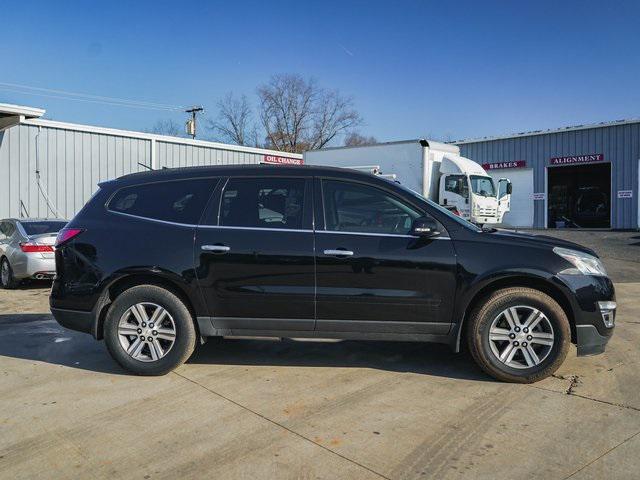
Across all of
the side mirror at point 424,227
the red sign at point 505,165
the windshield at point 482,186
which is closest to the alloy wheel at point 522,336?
the side mirror at point 424,227

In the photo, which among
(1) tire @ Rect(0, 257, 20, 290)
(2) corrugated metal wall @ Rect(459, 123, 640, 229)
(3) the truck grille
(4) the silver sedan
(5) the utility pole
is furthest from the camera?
(5) the utility pole

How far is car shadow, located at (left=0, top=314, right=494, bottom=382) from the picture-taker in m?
5.16

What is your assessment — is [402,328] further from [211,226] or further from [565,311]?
[211,226]

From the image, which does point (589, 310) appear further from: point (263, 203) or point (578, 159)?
point (578, 159)

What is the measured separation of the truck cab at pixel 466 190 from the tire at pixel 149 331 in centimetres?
1377

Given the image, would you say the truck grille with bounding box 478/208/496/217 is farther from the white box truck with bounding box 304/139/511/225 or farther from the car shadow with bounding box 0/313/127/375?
the car shadow with bounding box 0/313/127/375

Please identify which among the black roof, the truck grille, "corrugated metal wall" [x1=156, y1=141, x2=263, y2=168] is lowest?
the black roof

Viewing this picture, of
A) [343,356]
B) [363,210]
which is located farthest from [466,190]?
[363,210]

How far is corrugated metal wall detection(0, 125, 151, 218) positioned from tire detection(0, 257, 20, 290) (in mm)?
6135

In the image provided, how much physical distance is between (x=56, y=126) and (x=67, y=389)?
14.2m

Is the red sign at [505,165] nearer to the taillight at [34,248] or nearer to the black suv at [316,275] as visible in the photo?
the taillight at [34,248]

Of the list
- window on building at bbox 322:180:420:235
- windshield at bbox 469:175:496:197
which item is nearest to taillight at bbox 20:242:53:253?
window on building at bbox 322:180:420:235

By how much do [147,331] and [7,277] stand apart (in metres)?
7.31

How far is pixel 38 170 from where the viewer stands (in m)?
16.4
